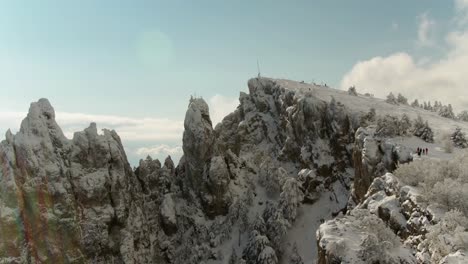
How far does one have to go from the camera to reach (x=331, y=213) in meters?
83.1

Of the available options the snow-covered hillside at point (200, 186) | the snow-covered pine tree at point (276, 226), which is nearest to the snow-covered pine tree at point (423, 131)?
the snow-covered hillside at point (200, 186)

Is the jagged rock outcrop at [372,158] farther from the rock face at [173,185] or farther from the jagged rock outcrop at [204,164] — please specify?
the jagged rock outcrop at [204,164]

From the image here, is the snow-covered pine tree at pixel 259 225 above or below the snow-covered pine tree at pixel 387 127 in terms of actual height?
below

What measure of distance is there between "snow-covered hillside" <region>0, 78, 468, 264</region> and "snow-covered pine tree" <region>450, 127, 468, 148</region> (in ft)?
8.22

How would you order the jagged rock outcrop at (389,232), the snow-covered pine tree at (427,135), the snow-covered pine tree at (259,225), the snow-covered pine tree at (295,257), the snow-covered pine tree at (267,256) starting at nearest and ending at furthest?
1. the jagged rock outcrop at (389,232)
2. the snow-covered pine tree at (427,135)
3. the snow-covered pine tree at (267,256)
4. the snow-covered pine tree at (295,257)
5. the snow-covered pine tree at (259,225)

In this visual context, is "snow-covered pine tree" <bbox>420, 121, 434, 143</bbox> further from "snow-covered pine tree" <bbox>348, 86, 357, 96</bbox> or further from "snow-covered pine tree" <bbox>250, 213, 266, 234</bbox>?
"snow-covered pine tree" <bbox>348, 86, 357, 96</bbox>

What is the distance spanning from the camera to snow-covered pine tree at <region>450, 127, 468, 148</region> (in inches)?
2591

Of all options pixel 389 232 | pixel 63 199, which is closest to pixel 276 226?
pixel 63 199

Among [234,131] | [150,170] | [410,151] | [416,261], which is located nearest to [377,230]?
[416,261]

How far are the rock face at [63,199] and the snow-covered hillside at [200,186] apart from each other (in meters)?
0.18

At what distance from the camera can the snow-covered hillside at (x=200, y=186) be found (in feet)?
248

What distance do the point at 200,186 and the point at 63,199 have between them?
28.1 meters

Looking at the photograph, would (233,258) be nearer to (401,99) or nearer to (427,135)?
(427,135)

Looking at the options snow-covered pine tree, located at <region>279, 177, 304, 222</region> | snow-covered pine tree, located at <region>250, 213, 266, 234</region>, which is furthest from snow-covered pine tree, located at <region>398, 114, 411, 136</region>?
snow-covered pine tree, located at <region>250, 213, 266, 234</region>
